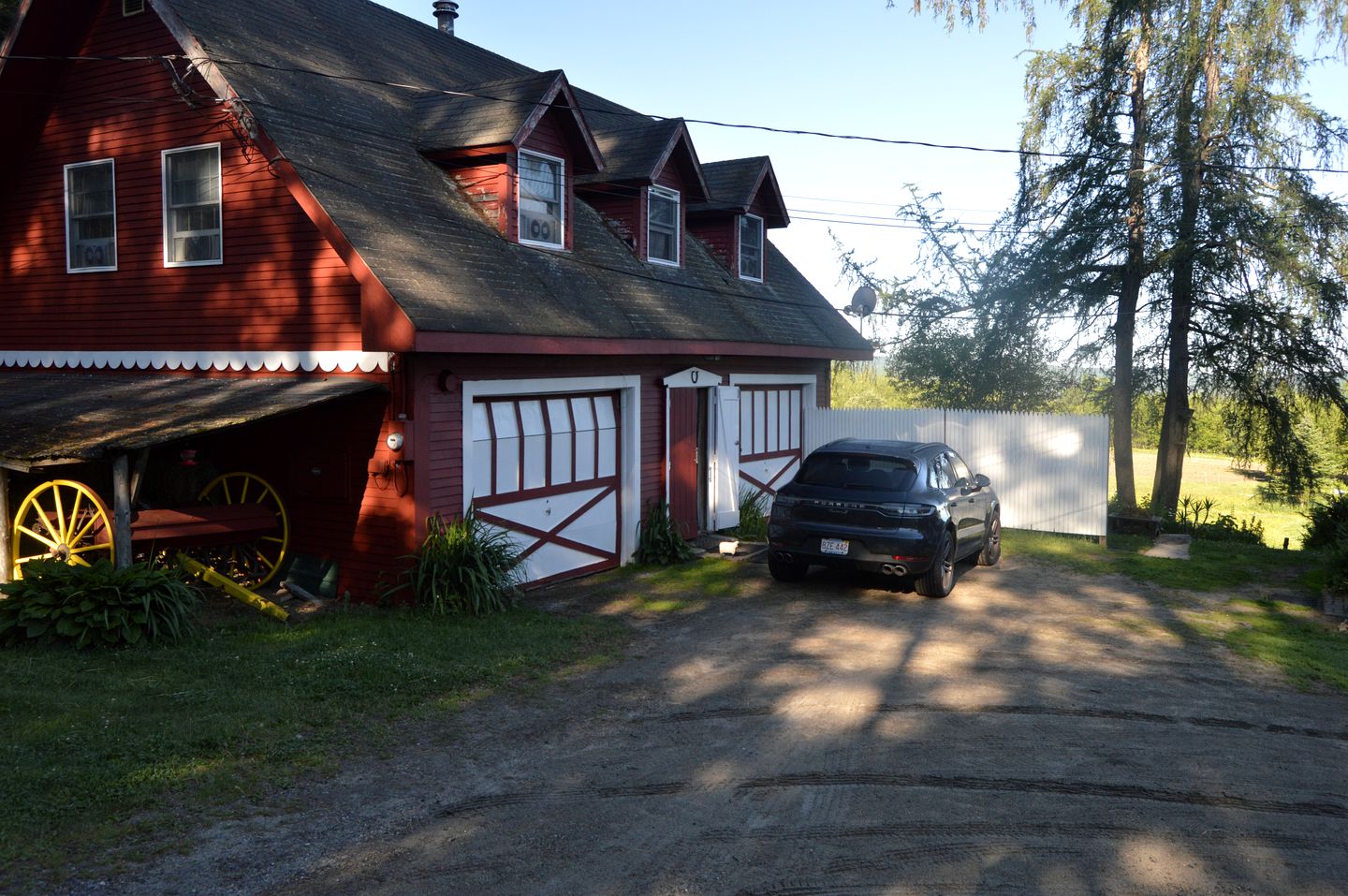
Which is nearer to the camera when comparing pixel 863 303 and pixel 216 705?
pixel 216 705

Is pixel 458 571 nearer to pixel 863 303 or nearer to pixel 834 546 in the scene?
pixel 834 546

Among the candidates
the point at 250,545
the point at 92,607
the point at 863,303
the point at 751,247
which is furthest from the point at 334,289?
→ the point at 863,303

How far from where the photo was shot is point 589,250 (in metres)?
15.2

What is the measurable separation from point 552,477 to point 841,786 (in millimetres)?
7512

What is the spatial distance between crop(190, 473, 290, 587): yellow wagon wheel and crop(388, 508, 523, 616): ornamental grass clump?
1.82m

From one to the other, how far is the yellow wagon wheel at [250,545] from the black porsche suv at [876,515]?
5.68m

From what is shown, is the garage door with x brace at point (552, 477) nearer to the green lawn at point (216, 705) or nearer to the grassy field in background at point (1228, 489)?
the green lawn at point (216, 705)

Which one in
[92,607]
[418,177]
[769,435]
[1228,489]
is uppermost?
[418,177]

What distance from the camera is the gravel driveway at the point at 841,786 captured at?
5.33m

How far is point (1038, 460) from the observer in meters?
18.6

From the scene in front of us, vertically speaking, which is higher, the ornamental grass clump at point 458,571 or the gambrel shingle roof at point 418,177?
the gambrel shingle roof at point 418,177

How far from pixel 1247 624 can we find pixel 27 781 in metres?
11.3

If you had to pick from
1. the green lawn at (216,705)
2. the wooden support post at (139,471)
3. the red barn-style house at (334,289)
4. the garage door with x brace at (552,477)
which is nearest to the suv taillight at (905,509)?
the green lawn at (216,705)

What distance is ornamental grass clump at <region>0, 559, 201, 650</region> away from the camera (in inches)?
359
